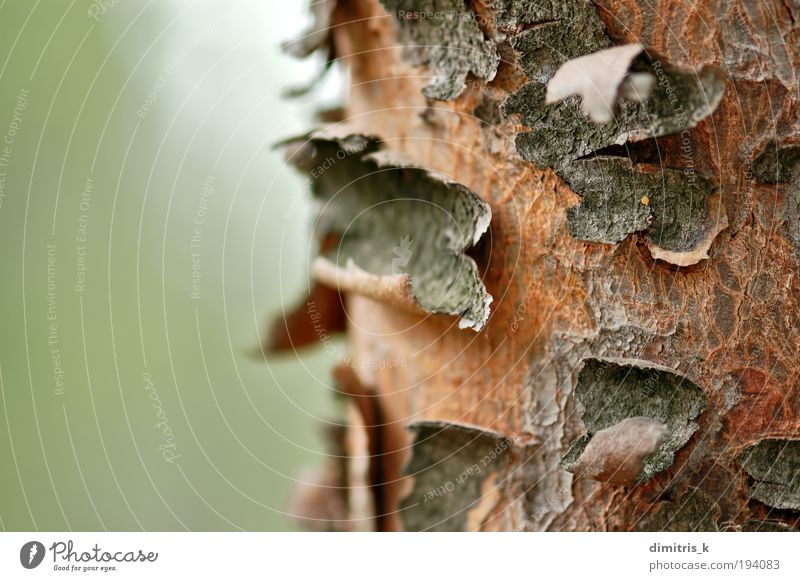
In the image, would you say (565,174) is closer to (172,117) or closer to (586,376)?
(586,376)

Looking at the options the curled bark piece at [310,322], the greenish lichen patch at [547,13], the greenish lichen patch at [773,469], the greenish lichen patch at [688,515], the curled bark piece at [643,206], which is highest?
the greenish lichen patch at [547,13]

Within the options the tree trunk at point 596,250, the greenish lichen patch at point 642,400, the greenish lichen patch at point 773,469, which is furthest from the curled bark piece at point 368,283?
the greenish lichen patch at point 773,469

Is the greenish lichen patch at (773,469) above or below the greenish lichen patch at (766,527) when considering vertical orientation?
above

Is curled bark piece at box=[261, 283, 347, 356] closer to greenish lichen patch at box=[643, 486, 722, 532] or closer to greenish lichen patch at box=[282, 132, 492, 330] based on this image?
greenish lichen patch at box=[282, 132, 492, 330]

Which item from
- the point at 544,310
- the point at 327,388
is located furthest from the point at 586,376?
the point at 327,388

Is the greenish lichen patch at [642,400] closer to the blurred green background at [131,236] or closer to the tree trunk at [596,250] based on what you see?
the tree trunk at [596,250]

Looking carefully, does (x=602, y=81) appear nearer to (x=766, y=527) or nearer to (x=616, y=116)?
(x=616, y=116)
